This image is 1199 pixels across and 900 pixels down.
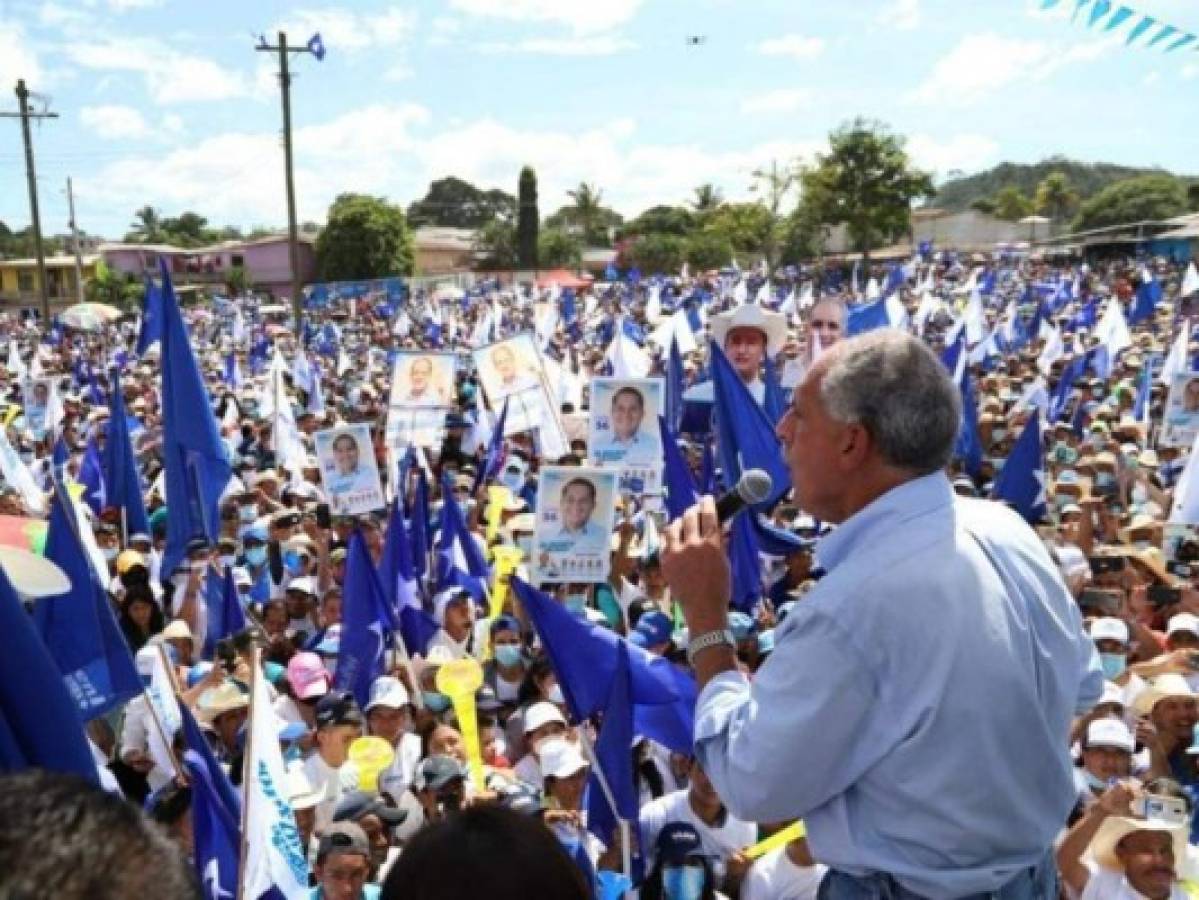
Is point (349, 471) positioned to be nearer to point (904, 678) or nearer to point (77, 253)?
point (904, 678)

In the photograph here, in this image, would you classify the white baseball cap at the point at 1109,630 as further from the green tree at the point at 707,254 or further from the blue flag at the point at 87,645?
the green tree at the point at 707,254

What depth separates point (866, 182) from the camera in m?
53.6

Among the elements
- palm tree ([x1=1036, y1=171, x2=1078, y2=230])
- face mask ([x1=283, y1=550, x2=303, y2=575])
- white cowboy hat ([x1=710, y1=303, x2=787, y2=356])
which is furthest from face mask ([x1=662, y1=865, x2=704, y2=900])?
palm tree ([x1=1036, y1=171, x2=1078, y2=230])

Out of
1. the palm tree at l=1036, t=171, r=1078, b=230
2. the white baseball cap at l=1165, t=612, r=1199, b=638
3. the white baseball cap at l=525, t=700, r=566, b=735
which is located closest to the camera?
the white baseball cap at l=525, t=700, r=566, b=735

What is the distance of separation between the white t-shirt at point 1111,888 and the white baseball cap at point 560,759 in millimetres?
1821

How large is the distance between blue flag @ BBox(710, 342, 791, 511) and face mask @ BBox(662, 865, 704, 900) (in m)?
3.49

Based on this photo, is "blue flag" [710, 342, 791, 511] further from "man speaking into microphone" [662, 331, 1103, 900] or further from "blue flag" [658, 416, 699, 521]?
"man speaking into microphone" [662, 331, 1103, 900]

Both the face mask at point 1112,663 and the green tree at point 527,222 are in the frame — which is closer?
the face mask at point 1112,663

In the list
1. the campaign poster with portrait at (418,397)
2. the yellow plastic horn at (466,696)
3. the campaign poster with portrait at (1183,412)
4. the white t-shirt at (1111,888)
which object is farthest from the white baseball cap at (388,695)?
the campaign poster with portrait at (1183,412)

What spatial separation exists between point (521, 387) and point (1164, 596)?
17.8 feet

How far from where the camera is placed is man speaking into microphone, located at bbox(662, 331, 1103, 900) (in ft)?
5.82

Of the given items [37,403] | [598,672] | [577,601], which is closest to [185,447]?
[577,601]

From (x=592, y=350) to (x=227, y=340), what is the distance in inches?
414

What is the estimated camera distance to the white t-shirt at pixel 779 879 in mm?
3887
